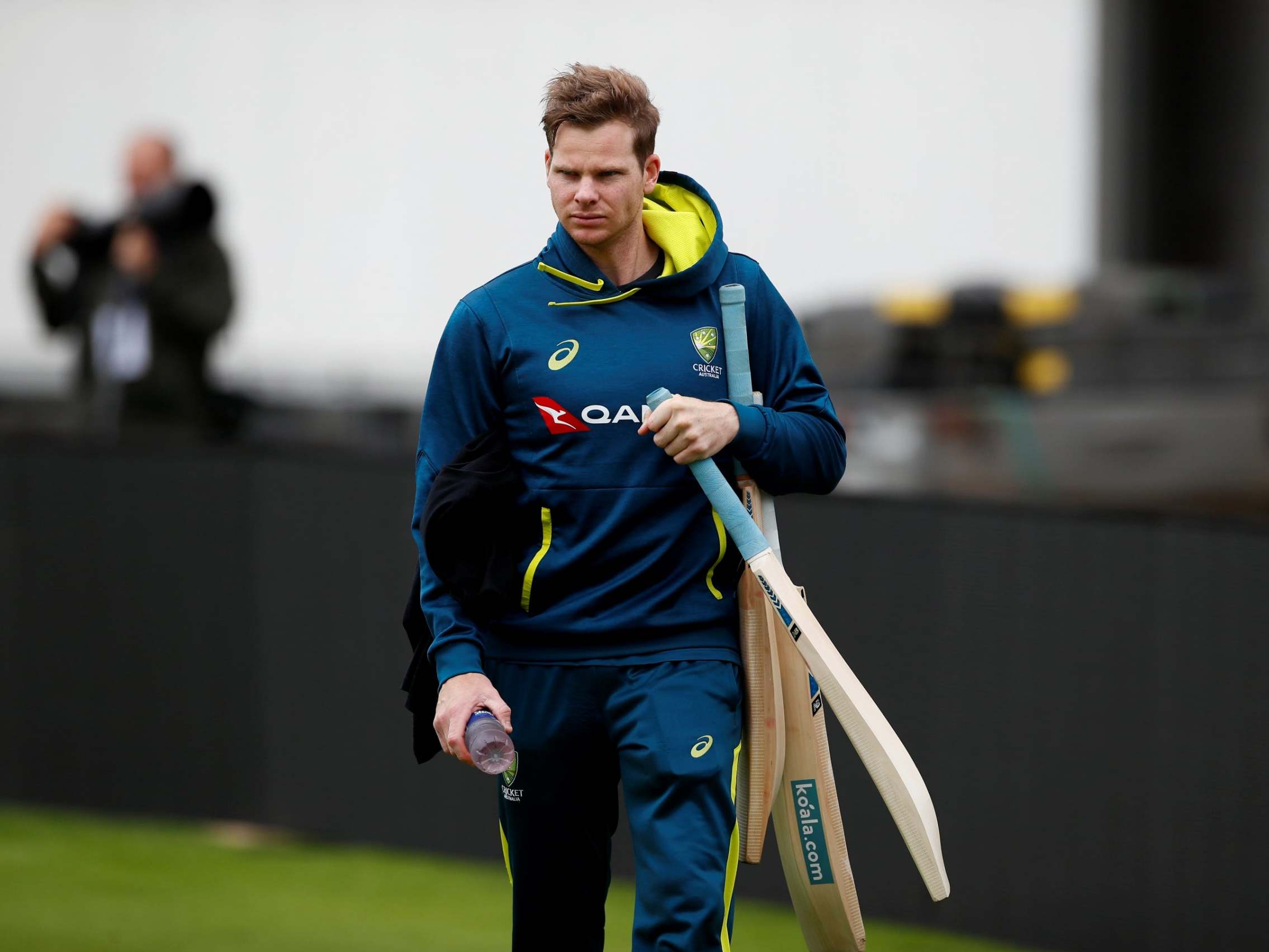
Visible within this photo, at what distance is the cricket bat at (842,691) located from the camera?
122 inches

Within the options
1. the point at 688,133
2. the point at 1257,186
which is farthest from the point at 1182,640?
the point at 1257,186

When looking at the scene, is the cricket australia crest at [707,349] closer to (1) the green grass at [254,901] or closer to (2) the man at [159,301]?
(1) the green grass at [254,901]

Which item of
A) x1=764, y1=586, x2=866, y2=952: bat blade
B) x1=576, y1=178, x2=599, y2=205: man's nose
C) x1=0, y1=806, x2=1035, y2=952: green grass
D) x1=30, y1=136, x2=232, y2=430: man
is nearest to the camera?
x1=576, y1=178, x2=599, y2=205: man's nose

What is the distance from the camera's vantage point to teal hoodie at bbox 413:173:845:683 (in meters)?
3.15

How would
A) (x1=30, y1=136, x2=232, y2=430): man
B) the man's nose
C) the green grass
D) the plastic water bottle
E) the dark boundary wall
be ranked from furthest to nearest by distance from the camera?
1. (x1=30, y1=136, x2=232, y2=430): man
2. the green grass
3. the dark boundary wall
4. the man's nose
5. the plastic water bottle

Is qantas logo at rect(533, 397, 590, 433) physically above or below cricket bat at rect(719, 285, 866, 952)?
above

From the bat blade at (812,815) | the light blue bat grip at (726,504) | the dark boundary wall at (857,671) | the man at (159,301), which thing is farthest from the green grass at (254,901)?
the light blue bat grip at (726,504)

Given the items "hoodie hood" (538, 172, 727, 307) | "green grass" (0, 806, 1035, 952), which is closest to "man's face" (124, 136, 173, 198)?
"green grass" (0, 806, 1035, 952)

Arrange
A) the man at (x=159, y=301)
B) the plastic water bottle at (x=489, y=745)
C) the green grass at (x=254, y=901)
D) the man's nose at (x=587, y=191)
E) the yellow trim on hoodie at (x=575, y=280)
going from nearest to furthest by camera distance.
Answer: the plastic water bottle at (x=489, y=745) < the man's nose at (x=587, y=191) < the yellow trim on hoodie at (x=575, y=280) < the green grass at (x=254, y=901) < the man at (x=159, y=301)

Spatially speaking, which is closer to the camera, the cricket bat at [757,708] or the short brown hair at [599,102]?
the short brown hair at [599,102]

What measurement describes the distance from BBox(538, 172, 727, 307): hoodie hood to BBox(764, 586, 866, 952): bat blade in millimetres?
637

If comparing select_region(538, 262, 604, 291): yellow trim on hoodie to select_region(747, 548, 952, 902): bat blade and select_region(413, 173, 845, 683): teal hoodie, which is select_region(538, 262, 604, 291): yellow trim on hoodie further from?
select_region(747, 548, 952, 902): bat blade

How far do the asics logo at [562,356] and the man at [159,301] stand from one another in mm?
4032

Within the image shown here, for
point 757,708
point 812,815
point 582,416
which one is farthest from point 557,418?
point 812,815
